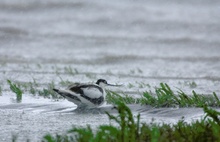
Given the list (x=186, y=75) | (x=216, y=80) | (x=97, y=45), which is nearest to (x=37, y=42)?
(x=97, y=45)

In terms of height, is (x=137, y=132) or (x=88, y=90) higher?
(x=88, y=90)

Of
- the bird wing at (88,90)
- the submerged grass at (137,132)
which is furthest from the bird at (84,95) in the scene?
the submerged grass at (137,132)

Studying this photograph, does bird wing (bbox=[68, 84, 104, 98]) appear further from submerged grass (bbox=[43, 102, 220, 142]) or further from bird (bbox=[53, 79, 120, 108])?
submerged grass (bbox=[43, 102, 220, 142])

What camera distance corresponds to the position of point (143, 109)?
11.1 metres

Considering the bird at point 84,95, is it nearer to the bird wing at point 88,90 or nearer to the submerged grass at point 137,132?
the bird wing at point 88,90

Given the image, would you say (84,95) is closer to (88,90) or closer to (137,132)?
(88,90)

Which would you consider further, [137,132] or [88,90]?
[88,90]

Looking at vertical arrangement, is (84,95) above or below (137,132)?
above

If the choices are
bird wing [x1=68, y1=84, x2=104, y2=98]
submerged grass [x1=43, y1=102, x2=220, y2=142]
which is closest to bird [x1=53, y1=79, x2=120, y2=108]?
bird wing [x1=68, y1=84, x2=104, y2=98]

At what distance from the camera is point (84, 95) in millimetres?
11672

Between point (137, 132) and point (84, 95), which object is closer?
point (137, 132)

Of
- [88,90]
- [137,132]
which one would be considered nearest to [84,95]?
[88,90]

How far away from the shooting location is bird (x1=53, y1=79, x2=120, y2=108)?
11.6m

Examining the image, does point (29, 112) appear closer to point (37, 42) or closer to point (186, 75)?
point (186, 75)
